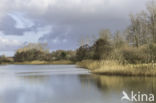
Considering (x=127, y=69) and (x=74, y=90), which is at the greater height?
(x=127, y=69)

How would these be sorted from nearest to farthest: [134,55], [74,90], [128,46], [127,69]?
[74,90] < [127,69] < [134,55] < [128,46]

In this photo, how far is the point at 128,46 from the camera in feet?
86.0

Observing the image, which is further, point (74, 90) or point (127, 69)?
point (127, 69)

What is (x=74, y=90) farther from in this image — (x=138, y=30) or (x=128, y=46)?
(x=138, y=30)

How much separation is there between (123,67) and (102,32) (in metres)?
27.6

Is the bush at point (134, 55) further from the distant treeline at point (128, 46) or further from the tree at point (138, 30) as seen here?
the tree at point (138, 30)

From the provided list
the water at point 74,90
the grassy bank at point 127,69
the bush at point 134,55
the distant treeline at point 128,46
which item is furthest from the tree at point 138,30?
the water at point 74,90

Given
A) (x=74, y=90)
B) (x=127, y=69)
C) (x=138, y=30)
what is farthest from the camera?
(x=138, y=30)

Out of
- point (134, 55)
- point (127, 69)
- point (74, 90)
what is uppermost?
point (134, 55)

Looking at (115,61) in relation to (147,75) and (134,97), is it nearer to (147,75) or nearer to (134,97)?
(147,75)

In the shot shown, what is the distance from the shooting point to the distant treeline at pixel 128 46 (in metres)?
19.0

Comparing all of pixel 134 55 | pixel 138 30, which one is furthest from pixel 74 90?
pixel 138 30

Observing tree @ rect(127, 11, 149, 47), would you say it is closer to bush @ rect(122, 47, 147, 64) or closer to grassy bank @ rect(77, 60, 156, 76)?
bush @ rect(122, 47, 147, 64)

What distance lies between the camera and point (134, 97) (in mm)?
7805
